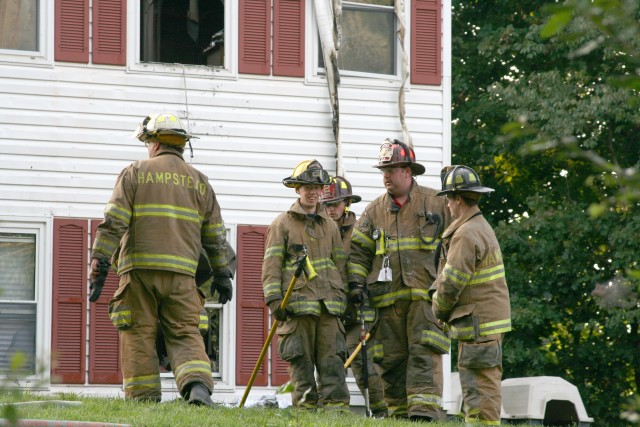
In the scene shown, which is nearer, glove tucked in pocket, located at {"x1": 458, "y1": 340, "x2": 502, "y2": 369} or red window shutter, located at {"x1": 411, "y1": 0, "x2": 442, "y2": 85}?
glove tucked in pocket, located at {"x1": 458, "y1": 340, "x2": 502, "y2": 369}

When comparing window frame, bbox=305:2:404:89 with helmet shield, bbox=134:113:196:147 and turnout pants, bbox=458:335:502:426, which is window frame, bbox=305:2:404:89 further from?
turnout pants, bbox=458:335:502:426

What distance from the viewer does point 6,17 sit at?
13539 mm

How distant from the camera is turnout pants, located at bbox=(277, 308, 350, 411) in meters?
10.7

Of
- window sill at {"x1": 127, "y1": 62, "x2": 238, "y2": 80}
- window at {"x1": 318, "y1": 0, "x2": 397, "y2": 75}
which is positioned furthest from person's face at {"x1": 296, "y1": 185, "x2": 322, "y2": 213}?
window at {"x1": 318, "y1": 0, "x2": 397, "y2": 75}

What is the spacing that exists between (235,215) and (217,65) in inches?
88.1

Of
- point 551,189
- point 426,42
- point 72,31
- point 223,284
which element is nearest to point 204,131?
point 72,31

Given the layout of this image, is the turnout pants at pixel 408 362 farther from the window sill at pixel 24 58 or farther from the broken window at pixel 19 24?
the broken window at pixel 19 24

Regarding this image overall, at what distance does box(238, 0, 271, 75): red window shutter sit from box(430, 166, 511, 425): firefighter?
18.7ft

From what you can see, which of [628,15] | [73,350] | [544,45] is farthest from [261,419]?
[544,45]

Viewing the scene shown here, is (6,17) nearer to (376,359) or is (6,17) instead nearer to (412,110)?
(412,110)

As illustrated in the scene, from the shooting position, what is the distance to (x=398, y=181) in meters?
10.7

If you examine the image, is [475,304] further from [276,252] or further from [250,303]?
[250,303]

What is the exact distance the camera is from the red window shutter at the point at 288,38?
14445 millimetres

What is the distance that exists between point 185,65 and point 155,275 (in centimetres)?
500
